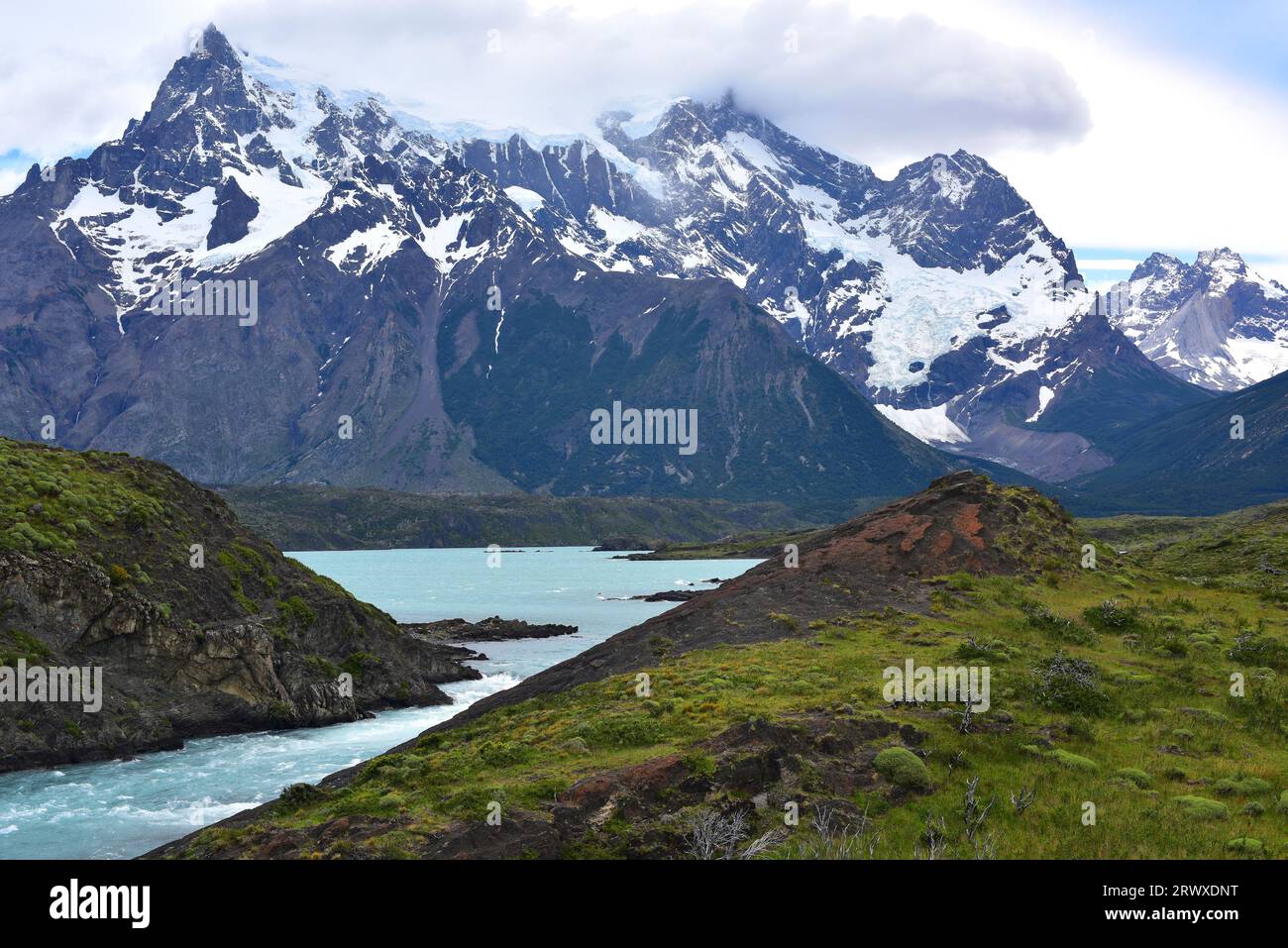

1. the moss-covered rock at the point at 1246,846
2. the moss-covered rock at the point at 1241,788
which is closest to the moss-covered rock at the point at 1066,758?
the moss-covered rock at the point at 1241,788

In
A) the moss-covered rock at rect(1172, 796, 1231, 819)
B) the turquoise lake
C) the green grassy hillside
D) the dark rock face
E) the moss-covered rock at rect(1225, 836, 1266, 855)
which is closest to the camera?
the moss-covered rock at rect(1225, 836, 1266, 855)

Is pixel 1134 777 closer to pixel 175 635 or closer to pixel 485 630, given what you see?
pixel 175 635

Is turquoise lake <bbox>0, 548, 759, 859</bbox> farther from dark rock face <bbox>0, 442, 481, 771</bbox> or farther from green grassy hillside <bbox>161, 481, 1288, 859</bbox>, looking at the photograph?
green grassy hillside <bbox>161, 481, 1288, 859</bbox>

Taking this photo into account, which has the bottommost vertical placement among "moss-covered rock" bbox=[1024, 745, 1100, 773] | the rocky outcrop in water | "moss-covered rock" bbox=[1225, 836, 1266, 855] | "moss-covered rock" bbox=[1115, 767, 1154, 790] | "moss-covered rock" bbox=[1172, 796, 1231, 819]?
the rocky outcrop in water

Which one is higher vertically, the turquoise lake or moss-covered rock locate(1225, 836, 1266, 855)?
moss-covered rock locate(1225, 836, 1266, 855)

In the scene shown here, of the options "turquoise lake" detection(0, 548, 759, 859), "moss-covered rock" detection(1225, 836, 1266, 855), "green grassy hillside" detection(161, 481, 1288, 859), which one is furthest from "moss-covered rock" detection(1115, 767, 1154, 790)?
"turquoise lake" detection(0, 548, 759, 859)

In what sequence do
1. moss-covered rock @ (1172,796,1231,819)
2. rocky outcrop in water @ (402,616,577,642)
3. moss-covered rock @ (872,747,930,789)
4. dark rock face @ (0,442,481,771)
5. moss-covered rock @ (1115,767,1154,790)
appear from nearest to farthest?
moss-covered rock @ (1172,796,1231,819) < moss-covered rock @ (1115,767,1154,790) < moss-covered rock @ (872,747,930,789) < dark rock face @ (0,442,481,771) < rocky outcrop in water @ (402,616,577,642)

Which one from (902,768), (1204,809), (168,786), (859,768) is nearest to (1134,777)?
(1204,809)

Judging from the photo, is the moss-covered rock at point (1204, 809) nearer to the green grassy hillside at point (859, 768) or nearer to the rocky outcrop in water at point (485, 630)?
the green grassy hillside at point (859, 768)
